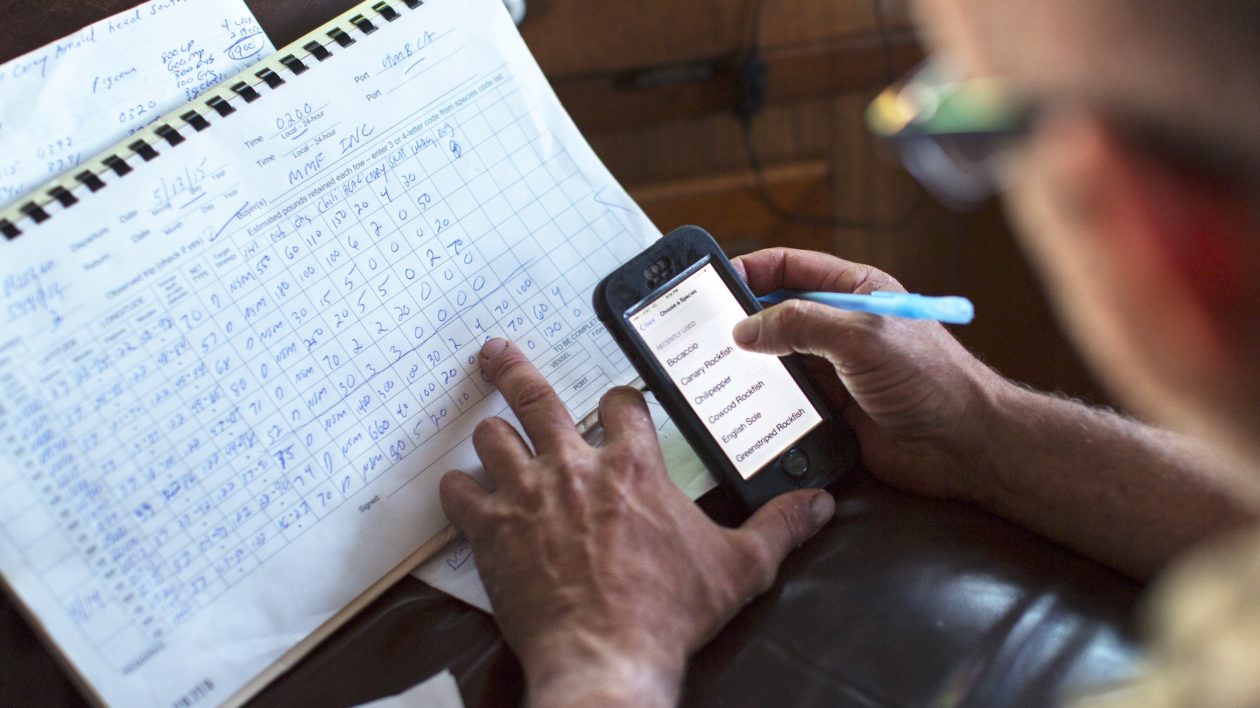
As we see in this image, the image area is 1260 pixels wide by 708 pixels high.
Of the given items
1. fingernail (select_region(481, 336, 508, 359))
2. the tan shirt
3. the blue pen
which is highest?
fingernail (select_region(481, 336, 508, 359))

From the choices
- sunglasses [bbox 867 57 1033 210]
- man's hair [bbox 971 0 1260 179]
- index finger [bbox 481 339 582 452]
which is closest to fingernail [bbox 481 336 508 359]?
index finger [bbox 481 339 582 452]

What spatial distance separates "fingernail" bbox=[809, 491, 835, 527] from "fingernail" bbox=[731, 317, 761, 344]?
11 centimetres

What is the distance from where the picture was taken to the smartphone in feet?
2.12

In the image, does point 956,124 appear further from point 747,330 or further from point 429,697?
point 429,697

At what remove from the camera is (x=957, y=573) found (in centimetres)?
61

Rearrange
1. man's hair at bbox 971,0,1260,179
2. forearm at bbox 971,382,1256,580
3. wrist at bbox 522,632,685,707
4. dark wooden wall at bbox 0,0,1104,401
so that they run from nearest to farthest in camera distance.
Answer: man's hair at bbox 971,0,1260,179 < wrist at bbox 522,632,685,707 < forearm at bbox 971,382,1256,580 < dark wooden wall at bbox 0,0,1104,401

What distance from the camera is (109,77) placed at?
639 mm

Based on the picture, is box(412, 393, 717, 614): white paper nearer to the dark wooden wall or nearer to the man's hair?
the man's hair

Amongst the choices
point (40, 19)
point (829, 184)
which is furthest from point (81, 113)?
point (829, 184)

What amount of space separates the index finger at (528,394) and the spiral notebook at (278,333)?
2 cm

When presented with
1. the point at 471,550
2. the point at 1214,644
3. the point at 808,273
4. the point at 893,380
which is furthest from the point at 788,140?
the point at 1214,644

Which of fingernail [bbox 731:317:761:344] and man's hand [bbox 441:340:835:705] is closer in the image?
man's hand [bbox 441:340:835:705]

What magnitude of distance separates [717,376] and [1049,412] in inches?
9.2

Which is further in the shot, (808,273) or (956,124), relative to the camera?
(808,273)
